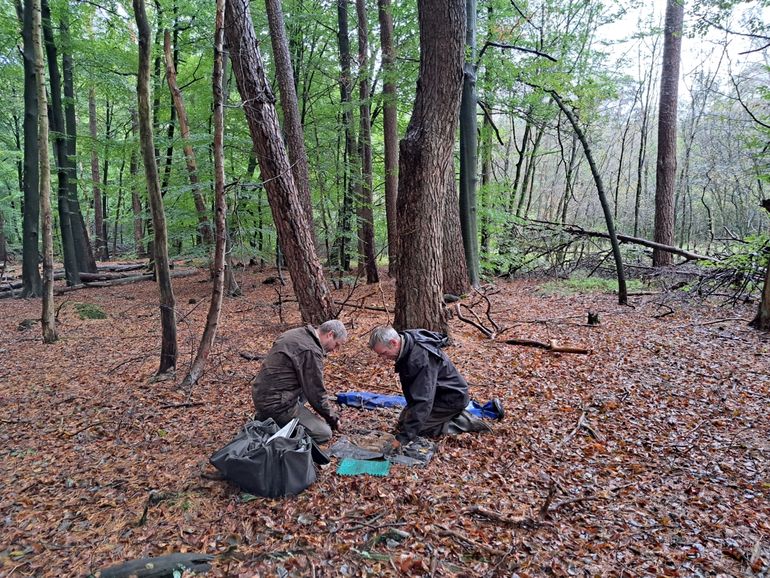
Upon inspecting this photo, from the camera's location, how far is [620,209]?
22.4 metres

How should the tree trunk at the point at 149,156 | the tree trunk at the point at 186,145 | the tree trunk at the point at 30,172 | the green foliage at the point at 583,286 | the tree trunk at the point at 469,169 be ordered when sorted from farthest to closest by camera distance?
1. the tree trunk at the point at 30,172
2. the green foliage at the point at 583,286
3. the tree trunk at the point at 186,145
4. the tree trunk at the point at 469,169
5. the tree trunk at the point at 149,156

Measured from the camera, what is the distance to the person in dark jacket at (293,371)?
3.66 metres

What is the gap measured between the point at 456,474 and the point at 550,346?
128 inches

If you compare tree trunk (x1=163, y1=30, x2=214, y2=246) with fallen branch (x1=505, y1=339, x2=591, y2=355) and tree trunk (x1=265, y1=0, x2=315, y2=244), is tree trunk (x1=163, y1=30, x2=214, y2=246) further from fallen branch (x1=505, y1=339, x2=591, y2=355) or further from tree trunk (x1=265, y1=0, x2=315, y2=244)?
fallen branch (x1=505, y1=339, x2=591, y2=355)

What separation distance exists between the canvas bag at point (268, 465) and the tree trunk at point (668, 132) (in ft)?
35.5

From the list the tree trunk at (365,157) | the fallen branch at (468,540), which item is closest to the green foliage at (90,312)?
the tree trunk at (365,157)

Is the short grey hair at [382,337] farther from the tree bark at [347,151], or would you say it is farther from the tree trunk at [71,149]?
the tree trunk at [71,149]

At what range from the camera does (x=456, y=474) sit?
345 centimetres

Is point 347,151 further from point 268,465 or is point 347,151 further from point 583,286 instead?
point 268,465

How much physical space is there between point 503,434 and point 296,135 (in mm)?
7248

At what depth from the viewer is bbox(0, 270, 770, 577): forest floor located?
8.52 ft

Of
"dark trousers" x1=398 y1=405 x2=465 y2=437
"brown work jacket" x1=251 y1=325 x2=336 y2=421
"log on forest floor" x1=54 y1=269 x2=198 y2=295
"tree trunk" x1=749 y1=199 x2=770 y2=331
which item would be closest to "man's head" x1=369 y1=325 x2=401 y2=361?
"brown work jacket" x1=251 y1=325 x2=336 y2=421

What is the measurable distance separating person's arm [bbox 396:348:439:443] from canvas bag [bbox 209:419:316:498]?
32.6 inches

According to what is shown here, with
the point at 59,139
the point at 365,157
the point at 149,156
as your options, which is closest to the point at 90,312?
the point at 59,139
